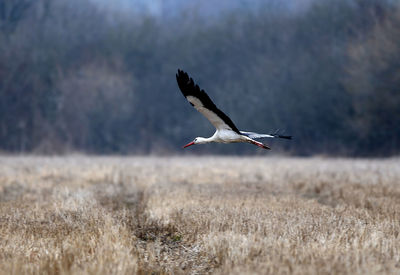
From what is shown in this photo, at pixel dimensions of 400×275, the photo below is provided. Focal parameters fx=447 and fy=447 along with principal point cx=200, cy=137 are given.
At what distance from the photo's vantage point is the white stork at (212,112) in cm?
565

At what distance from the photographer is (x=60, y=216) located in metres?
6.23

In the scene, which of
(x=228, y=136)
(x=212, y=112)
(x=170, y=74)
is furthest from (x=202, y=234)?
(x=170, y=74)

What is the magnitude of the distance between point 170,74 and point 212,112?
36541 mm

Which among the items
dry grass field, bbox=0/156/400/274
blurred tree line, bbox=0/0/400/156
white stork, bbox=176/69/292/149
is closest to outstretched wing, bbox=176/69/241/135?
white stork, bbox=176/69/292/149

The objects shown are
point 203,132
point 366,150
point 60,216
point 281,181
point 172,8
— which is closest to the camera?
point 60,216

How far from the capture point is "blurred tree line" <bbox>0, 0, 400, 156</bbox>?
34.2 m

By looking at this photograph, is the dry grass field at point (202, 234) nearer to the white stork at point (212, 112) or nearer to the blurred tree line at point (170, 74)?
the white stork at point (212, 112)

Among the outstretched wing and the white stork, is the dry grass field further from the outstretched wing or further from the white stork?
the outstretched wing

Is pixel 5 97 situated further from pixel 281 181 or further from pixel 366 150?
pixel 281 181

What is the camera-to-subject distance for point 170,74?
42.0 m

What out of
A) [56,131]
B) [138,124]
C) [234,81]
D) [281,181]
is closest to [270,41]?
[234,81]

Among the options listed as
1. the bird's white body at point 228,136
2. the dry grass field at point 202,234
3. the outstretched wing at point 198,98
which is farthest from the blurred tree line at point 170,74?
the outstretched wing at point 198,98

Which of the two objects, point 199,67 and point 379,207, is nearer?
point 379,207

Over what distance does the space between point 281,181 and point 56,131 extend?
101 ft
